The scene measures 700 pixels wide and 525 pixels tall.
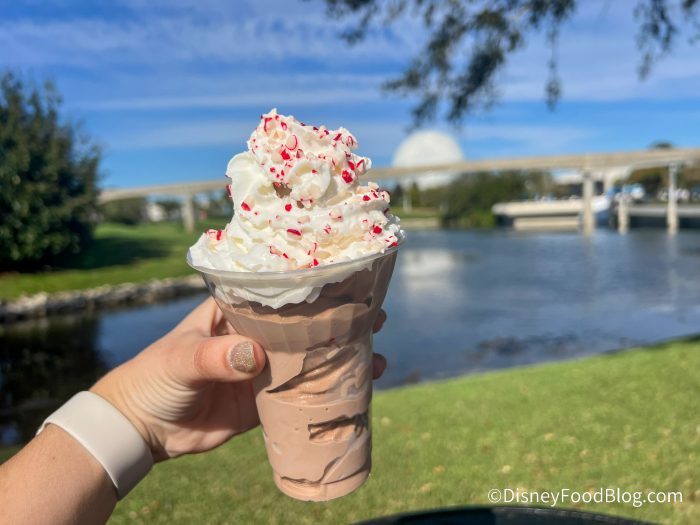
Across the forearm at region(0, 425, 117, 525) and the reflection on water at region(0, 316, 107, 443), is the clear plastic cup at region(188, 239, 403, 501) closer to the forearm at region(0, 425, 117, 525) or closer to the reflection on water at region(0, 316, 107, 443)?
the forearm at region(0, 425, 117, 525)

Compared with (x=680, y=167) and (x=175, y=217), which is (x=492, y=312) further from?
(x=175, y=217)

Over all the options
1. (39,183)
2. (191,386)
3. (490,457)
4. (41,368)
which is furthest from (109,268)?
(191,386)

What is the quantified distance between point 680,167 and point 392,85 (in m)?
46.6

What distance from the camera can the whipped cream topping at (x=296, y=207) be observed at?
1.38 meters

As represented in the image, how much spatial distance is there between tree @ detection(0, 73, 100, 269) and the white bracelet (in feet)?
49.9

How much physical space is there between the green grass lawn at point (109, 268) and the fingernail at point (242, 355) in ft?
34.1

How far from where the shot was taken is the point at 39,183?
15250 mm

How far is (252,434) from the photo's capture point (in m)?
3.97

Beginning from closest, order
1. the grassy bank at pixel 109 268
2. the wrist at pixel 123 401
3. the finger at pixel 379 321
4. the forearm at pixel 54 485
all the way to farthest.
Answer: the forearm at pixel 54 485 → the finger at pixel 379 321 → the wrist at pixel 123 401 → the grassy bank at pixel 109 268

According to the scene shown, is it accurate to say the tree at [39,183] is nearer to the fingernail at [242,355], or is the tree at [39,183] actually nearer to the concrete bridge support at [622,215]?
the fingernail at [242,355]

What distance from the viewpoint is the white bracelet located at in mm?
1557

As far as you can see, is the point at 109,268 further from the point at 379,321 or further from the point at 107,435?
the point at 379,321

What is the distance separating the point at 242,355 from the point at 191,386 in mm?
313

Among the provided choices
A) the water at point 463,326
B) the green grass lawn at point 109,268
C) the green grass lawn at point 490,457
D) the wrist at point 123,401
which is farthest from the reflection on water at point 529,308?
the wrist at point 123,401
